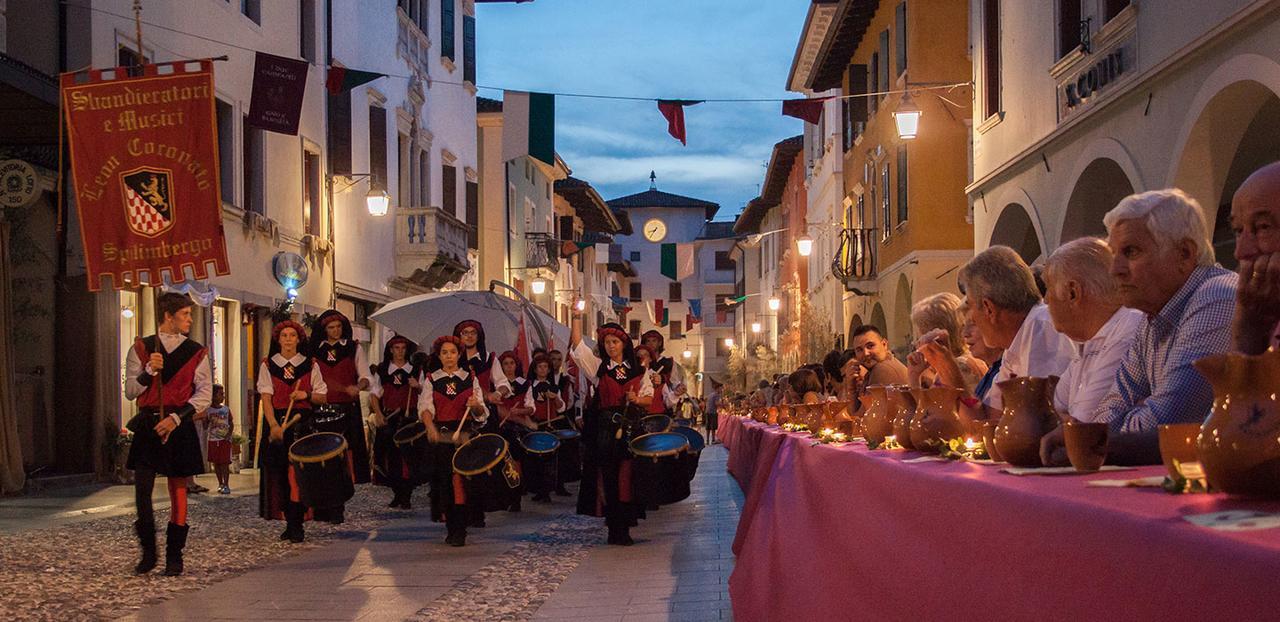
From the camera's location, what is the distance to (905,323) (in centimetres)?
3200

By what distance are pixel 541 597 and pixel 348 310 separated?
22.3 metres

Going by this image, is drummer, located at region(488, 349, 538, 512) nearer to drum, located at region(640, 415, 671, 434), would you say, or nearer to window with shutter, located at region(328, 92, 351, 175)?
drum, located at region(640, 415, 671, 434)

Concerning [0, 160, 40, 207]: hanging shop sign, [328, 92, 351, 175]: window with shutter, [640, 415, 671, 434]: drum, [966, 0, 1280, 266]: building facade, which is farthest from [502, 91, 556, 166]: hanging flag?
[640, 415, 671, 434]: drum

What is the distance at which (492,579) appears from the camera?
32.6 ft

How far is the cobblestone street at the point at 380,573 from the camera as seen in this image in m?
8.43

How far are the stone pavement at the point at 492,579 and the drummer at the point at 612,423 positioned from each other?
0.36 meters

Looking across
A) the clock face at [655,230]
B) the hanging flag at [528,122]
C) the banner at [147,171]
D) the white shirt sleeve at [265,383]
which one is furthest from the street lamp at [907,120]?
the clock face at [655,230]

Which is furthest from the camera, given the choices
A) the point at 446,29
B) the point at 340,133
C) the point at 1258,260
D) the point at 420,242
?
the point at 446,29

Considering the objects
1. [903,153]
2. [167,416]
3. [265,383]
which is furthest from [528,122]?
[167,416]

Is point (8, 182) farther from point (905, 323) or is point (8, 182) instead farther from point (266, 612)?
point (905, 323)

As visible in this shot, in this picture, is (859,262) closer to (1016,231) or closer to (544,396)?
(1016,231)

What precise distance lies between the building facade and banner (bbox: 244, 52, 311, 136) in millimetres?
9840

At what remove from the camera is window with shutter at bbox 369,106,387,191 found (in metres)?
31.2

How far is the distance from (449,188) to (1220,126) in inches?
1116
